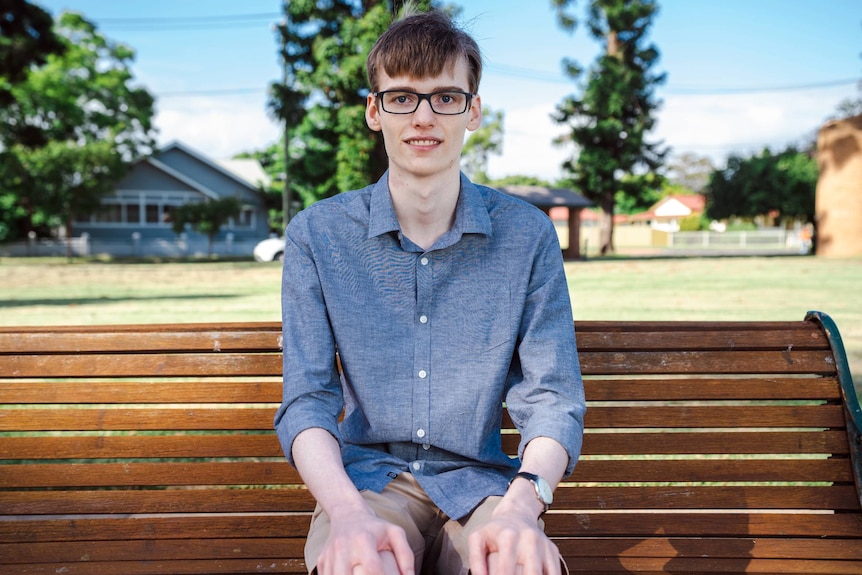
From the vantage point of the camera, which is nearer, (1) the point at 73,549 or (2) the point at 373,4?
(1) the point at 73,549

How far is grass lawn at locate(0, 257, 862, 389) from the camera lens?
12.3 metres

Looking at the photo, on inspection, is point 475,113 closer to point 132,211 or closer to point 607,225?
point 607,225

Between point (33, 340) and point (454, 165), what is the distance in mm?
1427

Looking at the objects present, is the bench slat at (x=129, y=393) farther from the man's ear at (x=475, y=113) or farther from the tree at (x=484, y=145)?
the tree at (x=484, y=145)

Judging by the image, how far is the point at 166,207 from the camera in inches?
1849

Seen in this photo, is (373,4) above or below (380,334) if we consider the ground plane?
above

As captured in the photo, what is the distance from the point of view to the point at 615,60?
4094cm

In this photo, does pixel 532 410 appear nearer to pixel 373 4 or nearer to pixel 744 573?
pixel 744 573

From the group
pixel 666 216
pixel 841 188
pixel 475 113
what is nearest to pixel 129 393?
pixel 475 113

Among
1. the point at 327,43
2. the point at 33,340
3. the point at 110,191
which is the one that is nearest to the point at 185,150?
the point at 110,191

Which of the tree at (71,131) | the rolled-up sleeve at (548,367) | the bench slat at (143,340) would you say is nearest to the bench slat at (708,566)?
the rolled-up sleeve at (548,367)

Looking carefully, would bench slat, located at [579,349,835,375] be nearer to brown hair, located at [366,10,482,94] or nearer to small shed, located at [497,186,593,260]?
brown hair, located at [366,10,482,94]

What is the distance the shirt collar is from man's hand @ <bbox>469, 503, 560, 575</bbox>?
76 centimetres

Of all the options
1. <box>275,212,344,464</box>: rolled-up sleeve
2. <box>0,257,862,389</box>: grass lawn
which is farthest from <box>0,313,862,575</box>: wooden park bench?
<box>0,257,862,389</box>: grass lawn
